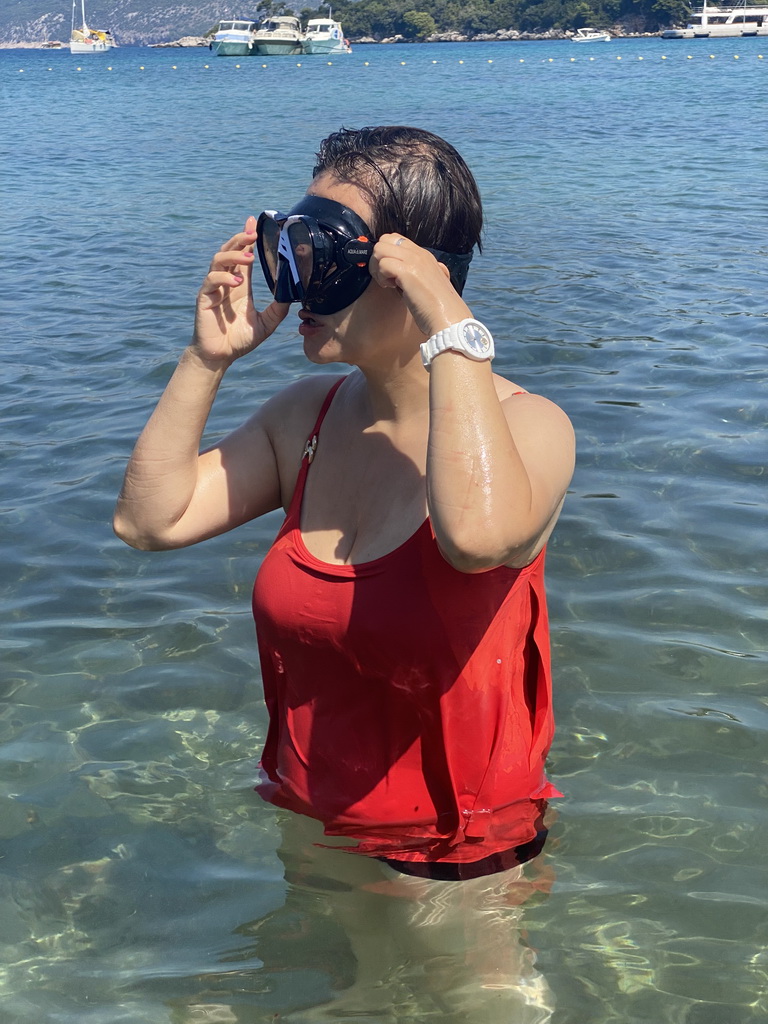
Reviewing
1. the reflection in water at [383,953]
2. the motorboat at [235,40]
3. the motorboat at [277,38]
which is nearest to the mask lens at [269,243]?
the reflection in water at [383,953]

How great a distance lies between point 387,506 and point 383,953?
1.28 m

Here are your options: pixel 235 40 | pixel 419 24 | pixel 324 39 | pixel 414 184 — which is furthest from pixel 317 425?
pixel 419 24

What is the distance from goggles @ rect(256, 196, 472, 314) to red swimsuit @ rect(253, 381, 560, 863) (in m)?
0.50

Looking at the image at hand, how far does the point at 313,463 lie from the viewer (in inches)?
110

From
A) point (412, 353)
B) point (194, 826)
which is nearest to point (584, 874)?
point (194, 826)

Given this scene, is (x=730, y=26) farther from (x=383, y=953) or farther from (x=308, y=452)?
(x=383, y=953)

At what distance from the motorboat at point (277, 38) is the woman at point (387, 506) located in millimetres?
110508

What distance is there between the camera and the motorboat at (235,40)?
3957 inches

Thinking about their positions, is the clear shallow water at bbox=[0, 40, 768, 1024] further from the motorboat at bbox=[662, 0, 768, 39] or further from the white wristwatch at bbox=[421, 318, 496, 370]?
the motorboat at bbox=[662, 0, 768, 39]

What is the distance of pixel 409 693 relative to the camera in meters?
2.51

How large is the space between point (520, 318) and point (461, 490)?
7.87 meters

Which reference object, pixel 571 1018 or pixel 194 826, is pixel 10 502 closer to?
pixel 194 826

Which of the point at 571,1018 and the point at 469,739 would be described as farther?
the point at 571,1018

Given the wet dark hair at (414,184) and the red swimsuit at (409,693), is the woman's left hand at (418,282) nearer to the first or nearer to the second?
the wet dark hair at (414,184)
